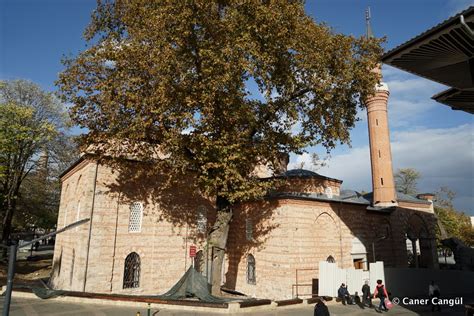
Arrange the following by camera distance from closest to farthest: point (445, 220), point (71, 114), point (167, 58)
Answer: point (167, 58), point (71, 114), point (445, 220)

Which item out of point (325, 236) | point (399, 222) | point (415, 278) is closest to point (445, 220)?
point (399, 222)

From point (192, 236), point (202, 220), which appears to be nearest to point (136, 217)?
point (192, 236)

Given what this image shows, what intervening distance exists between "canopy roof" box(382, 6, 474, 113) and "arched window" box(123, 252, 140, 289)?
17159 mm

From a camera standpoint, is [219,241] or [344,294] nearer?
[344,294]

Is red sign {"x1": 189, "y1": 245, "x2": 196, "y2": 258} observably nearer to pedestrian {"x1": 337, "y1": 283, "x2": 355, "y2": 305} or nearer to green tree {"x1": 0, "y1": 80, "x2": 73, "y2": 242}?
pedestrian {"x1": 337, "y1": 283, "x2": 355, "y2": 305}

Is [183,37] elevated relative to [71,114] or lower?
elevated

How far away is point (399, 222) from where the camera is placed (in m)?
26.5

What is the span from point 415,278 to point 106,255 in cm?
1891

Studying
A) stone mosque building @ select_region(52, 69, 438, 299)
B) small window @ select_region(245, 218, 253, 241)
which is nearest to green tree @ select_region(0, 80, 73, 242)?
stone mosque building @ select_region(52, 69, 438, 299)

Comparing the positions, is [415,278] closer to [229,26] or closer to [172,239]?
[172,239]

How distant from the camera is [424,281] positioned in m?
21.6

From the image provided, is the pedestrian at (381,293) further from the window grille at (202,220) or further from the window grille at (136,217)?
the window grille at (136,217)

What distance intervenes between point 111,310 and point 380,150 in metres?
22.7

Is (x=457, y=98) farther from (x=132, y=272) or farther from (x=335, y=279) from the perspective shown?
(x=132, y=272)
